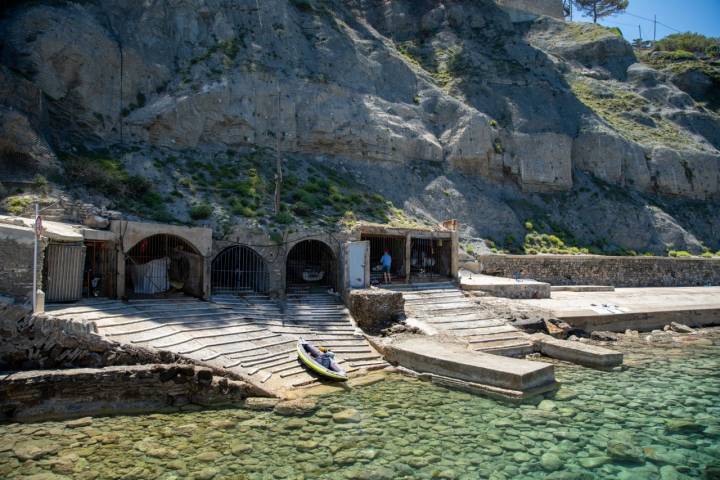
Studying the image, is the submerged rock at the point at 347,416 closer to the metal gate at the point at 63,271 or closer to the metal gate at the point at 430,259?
the metal gate at the point at 63,271

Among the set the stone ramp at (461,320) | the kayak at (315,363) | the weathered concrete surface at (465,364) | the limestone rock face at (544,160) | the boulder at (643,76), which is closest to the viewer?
the weathered concrete surface at (465,364)

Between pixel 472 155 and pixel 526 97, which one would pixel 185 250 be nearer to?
pixel 472 155

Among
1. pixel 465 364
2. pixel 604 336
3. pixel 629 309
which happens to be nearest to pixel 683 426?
pixel 465 364

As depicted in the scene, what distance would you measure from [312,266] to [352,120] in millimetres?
15257

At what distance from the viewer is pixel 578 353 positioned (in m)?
15.8

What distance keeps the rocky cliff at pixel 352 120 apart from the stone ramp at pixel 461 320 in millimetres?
7334

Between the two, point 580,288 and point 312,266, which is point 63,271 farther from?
point 580,288

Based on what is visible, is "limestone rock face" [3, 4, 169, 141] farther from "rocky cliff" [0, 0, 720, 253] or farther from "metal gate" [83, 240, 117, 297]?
"metal gate" [83, 240, 117, 297]

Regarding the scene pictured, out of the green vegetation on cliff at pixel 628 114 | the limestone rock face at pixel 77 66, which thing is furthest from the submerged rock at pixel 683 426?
the green vegetation on cliff at pixel 628 114

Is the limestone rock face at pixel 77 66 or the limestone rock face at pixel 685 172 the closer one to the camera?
the limestone rock face at pixel 77 66

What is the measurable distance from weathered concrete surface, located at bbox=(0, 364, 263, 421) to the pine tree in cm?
7572

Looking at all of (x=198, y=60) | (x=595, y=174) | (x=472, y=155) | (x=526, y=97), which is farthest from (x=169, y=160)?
(x=595, y=174)

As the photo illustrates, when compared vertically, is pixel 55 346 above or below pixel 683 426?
above

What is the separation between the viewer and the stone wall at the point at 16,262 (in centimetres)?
1280
